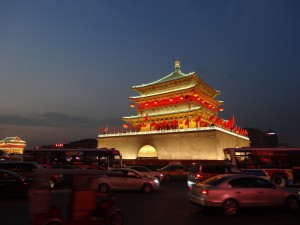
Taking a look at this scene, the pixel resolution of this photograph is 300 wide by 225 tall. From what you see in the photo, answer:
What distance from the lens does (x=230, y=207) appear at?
29.1 feet

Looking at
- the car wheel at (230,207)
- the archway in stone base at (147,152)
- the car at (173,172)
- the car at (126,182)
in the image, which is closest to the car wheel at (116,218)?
the car wheel at (230,207)

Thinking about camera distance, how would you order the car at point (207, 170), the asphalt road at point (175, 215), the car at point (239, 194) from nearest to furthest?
1. the asphalt road at point (175, 215)
2. the car at point (239, 194)
3. the car at point (207, 170)

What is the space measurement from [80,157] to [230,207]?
1705 centimetres

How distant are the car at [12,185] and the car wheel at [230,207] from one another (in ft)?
28.0

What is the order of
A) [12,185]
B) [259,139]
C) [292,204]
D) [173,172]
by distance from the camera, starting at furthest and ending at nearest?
[259,139] < [173,172] < [12,185] < [292,204]

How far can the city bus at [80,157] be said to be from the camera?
23656mm

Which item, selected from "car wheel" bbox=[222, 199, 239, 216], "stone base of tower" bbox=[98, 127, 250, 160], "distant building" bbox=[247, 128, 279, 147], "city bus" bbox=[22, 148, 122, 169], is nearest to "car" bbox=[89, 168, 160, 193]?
"car wheel" bbox=[222, 199, 239, 216]

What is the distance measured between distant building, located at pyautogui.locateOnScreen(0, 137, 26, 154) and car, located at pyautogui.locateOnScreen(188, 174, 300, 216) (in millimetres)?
101325

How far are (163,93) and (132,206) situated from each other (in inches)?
1433

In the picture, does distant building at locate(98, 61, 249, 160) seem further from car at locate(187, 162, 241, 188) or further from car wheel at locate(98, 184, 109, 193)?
car wheel at locate(98, 184, 109, 193)

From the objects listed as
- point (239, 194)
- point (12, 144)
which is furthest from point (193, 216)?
point (12, 144)

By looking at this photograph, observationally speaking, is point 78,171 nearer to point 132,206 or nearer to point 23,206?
point 132,206

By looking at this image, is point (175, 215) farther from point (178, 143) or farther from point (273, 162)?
Answer: point (178, 143)

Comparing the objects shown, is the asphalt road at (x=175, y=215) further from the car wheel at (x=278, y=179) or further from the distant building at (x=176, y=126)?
the distant building at (x=176, y=126)
